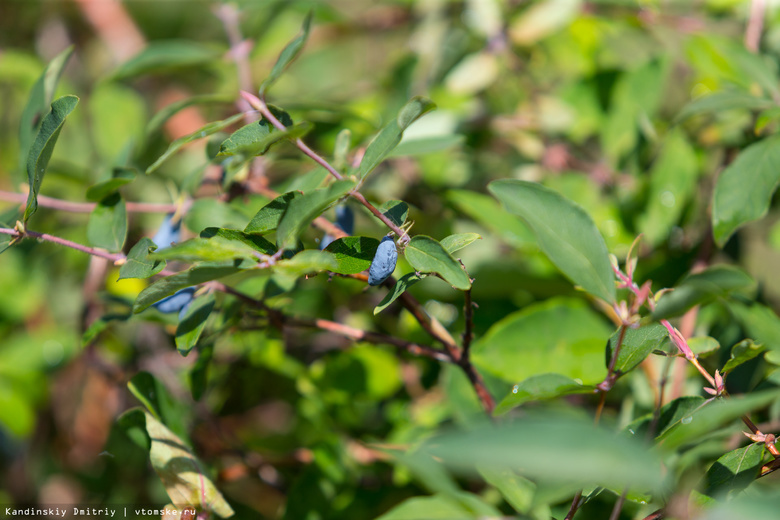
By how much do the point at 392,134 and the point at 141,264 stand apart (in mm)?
255

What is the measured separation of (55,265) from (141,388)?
0.82m

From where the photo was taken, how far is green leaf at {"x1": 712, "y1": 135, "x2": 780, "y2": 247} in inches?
24.7

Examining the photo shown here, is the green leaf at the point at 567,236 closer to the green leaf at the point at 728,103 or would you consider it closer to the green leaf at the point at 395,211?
the green leaf at the point at 395,211

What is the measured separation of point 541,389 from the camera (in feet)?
1.63

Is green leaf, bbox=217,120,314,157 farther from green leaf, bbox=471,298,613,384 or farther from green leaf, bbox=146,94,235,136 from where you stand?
green leaf, bbox=471,298,613,384

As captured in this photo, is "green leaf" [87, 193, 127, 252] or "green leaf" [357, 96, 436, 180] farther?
"green leaf" [87, 193, 127, 252]

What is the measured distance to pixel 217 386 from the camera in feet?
3.37

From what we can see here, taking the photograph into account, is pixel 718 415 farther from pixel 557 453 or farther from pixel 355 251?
pixel 355 251

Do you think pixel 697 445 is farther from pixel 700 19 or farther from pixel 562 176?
pixel 700 19

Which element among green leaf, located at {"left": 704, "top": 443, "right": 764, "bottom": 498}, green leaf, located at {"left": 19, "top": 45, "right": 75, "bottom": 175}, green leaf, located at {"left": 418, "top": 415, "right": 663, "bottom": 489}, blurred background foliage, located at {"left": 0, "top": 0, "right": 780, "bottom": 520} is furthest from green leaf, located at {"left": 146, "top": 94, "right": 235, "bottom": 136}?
green leaf, located at {"left": 704, "top": 443, "right": 764, "bottom": 498}

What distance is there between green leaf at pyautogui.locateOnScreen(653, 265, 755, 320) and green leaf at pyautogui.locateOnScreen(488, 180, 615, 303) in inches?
2.2

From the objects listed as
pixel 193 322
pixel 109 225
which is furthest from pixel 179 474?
pixel 109 225

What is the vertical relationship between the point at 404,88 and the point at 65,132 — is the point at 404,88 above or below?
above

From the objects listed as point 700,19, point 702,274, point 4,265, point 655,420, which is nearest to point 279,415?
point 4,265
